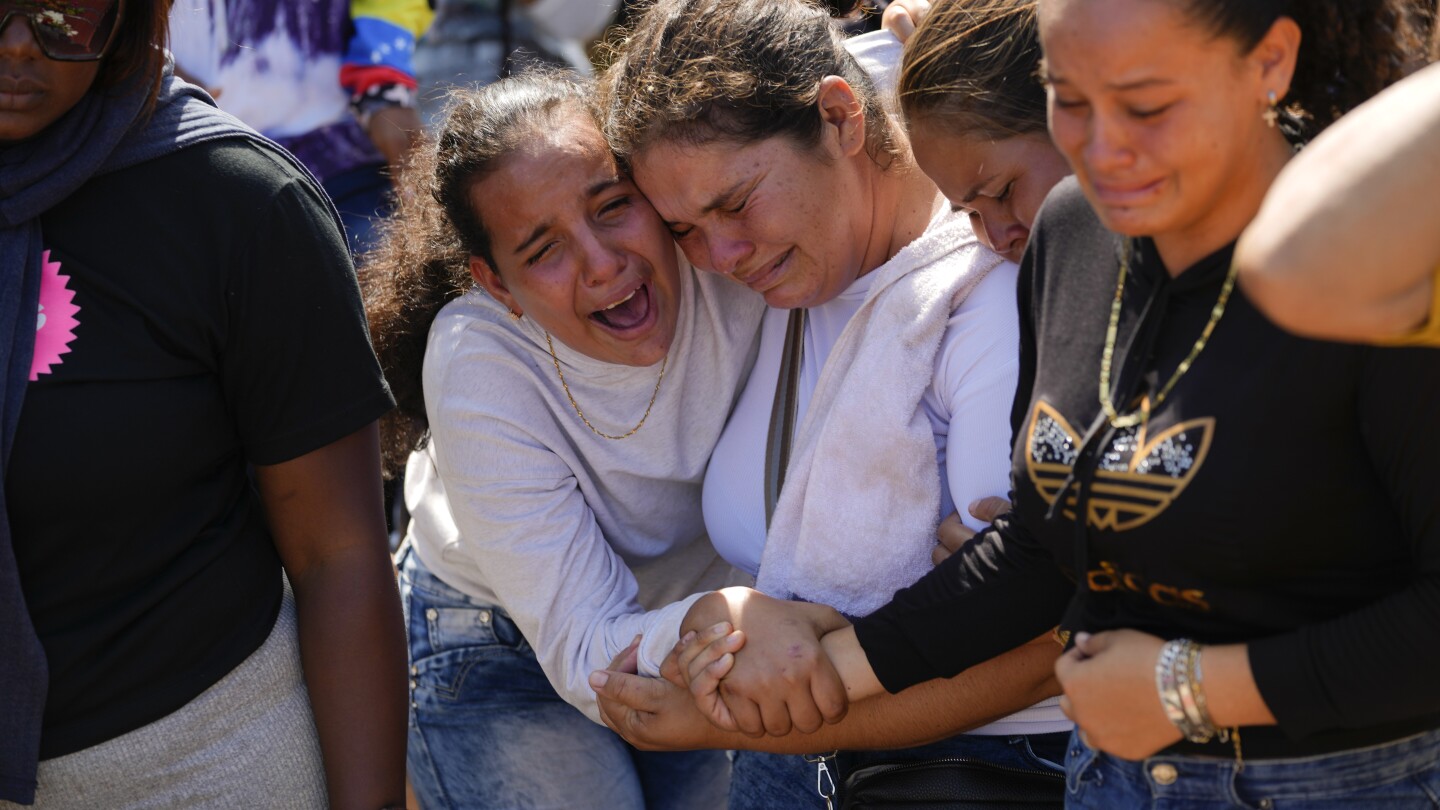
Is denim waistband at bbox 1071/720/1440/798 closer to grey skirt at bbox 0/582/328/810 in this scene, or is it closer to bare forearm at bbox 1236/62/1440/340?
bare forearm at bbox 1236/62/1440/340

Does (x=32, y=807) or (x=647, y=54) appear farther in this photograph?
(x=647, y=54)

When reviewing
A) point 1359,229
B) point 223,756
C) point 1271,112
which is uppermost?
point 1359,229

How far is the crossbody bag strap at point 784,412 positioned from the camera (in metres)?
2.21

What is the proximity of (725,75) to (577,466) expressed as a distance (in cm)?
73

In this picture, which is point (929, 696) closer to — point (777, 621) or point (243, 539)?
point (777, 621)

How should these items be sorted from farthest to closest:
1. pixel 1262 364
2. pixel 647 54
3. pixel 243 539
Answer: pixel 647 54, pixel 243 539, pixel 1262 364

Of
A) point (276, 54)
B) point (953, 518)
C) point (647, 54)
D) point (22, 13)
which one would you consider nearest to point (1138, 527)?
point (953, 518)

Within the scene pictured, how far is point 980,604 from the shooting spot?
5.62 ft

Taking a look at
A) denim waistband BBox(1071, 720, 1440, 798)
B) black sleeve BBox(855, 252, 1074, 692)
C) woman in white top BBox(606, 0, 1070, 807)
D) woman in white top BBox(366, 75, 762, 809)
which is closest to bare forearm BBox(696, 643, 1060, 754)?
woman in white top BBox(606, 0, 1070, 807)

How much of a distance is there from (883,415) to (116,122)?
1.11 m

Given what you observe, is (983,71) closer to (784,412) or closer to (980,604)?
(784,412)

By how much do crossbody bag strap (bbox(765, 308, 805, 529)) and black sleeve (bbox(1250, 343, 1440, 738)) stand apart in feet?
3.24

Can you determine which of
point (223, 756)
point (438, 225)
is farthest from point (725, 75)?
point (223, 756)

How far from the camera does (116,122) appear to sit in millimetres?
1724
